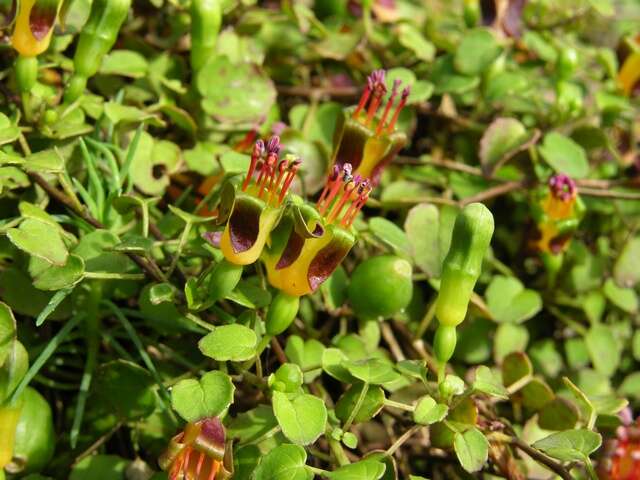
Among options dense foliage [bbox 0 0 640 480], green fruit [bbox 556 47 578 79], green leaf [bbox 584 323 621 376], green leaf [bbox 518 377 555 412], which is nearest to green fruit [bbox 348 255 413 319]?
dense foliage [bbox 0 0 640 480]

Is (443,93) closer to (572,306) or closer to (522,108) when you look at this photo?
(522,108)

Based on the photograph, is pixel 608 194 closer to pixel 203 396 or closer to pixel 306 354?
pixel 306 354

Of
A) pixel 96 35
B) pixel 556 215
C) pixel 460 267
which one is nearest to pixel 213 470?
pixel 460 267

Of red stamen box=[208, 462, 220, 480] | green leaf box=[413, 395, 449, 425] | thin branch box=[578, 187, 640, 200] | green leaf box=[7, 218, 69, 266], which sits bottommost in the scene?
thin branch box=[578, 187, 640, 200]

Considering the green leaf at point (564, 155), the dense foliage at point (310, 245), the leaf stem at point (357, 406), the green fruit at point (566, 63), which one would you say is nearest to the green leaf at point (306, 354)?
the dense foliage at point (310, 245)

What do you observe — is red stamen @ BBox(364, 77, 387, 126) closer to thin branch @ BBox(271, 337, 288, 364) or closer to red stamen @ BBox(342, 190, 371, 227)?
red stamen @ BBox(342, 190, 371, 227)

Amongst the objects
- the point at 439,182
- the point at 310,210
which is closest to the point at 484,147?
the point at 439,182
